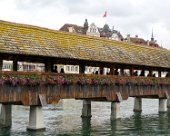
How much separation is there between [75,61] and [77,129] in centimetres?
415

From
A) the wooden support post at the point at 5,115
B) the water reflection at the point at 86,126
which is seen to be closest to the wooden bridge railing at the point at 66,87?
the water reflection at the point at 86,126

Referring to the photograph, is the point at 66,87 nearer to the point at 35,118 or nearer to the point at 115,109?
the point at 35,118

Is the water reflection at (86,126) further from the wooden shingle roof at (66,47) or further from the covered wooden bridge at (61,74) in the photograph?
the wooden shingle roof at (66,47)

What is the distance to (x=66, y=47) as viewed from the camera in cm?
2569

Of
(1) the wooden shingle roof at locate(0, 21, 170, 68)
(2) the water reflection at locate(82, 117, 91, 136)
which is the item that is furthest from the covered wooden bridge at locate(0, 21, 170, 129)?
(2) the water reflection at locate(82, 117, 91, 136)

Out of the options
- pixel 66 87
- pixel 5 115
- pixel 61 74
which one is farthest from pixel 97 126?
pixel 5 115

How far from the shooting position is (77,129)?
26844 mm

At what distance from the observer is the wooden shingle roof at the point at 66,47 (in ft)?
74.0

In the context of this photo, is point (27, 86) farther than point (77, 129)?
No

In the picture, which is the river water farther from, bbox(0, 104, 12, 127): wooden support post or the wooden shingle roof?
the wooden shingle roof

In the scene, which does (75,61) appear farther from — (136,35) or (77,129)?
(136,35)

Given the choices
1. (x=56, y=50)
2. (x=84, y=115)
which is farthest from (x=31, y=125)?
(x=84, y=115)

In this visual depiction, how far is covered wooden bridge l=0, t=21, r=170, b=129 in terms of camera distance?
22.2 m

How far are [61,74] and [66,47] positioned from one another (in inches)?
74.1
